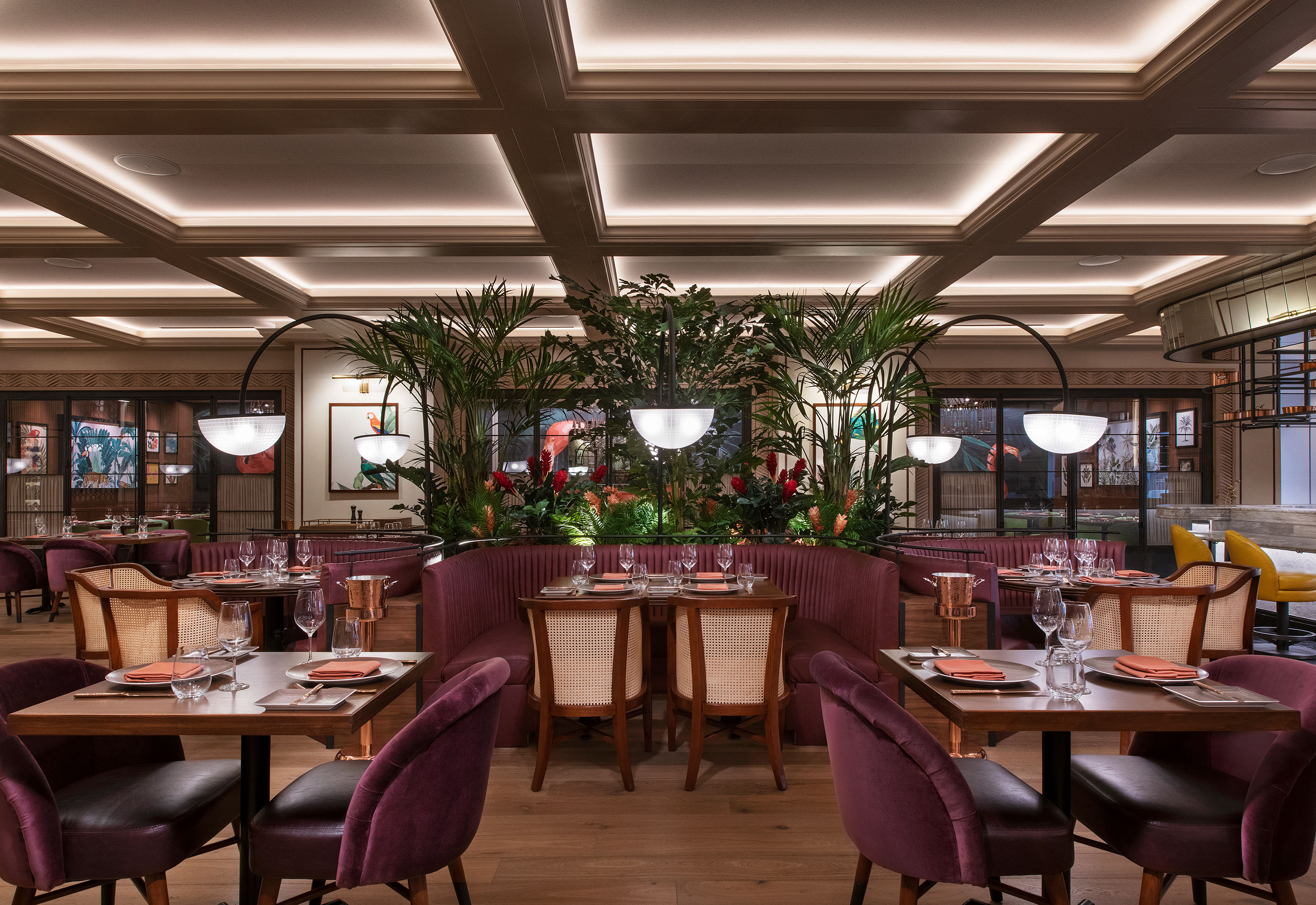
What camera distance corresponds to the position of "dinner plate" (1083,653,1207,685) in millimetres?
2104

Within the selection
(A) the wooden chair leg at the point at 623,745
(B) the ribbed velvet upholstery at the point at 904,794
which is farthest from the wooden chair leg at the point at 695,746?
(B) the ribbed velvet upholstery at the point at 904,794

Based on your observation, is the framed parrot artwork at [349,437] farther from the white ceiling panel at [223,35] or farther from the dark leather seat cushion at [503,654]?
the white ceiling panel at [223,35]

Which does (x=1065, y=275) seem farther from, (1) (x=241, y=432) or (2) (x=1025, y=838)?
(1) (x=241, y=432)

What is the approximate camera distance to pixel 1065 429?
3.98 metres

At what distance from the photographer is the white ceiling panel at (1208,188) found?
14.4 feet

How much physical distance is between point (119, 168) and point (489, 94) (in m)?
2.87

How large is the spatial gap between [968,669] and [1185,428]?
32.3ft

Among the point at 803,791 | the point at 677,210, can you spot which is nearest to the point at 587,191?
the point at 677,210

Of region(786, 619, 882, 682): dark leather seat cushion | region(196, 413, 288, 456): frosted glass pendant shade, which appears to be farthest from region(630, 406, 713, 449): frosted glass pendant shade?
region(196, 413, 288, 456): frosted glass pendant shade

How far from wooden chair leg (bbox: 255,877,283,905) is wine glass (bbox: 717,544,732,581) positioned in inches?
103

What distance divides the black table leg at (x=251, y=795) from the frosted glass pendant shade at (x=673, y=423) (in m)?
2.01

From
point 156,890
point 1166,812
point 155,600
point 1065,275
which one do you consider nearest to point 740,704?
point 1166,812

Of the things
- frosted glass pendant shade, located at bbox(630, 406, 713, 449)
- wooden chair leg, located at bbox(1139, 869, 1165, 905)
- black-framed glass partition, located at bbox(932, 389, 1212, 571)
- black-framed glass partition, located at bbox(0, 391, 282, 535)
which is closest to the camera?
wooden chair leg, located at bbox(1139, 869, 1165, 905)

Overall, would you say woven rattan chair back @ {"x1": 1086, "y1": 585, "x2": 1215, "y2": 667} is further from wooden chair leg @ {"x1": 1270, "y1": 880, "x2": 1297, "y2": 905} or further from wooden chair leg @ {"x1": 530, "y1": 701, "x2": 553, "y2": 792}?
wooden chair leg @ {"x1": 530, "y1": 701, "x2": 553, "y2": 792}
